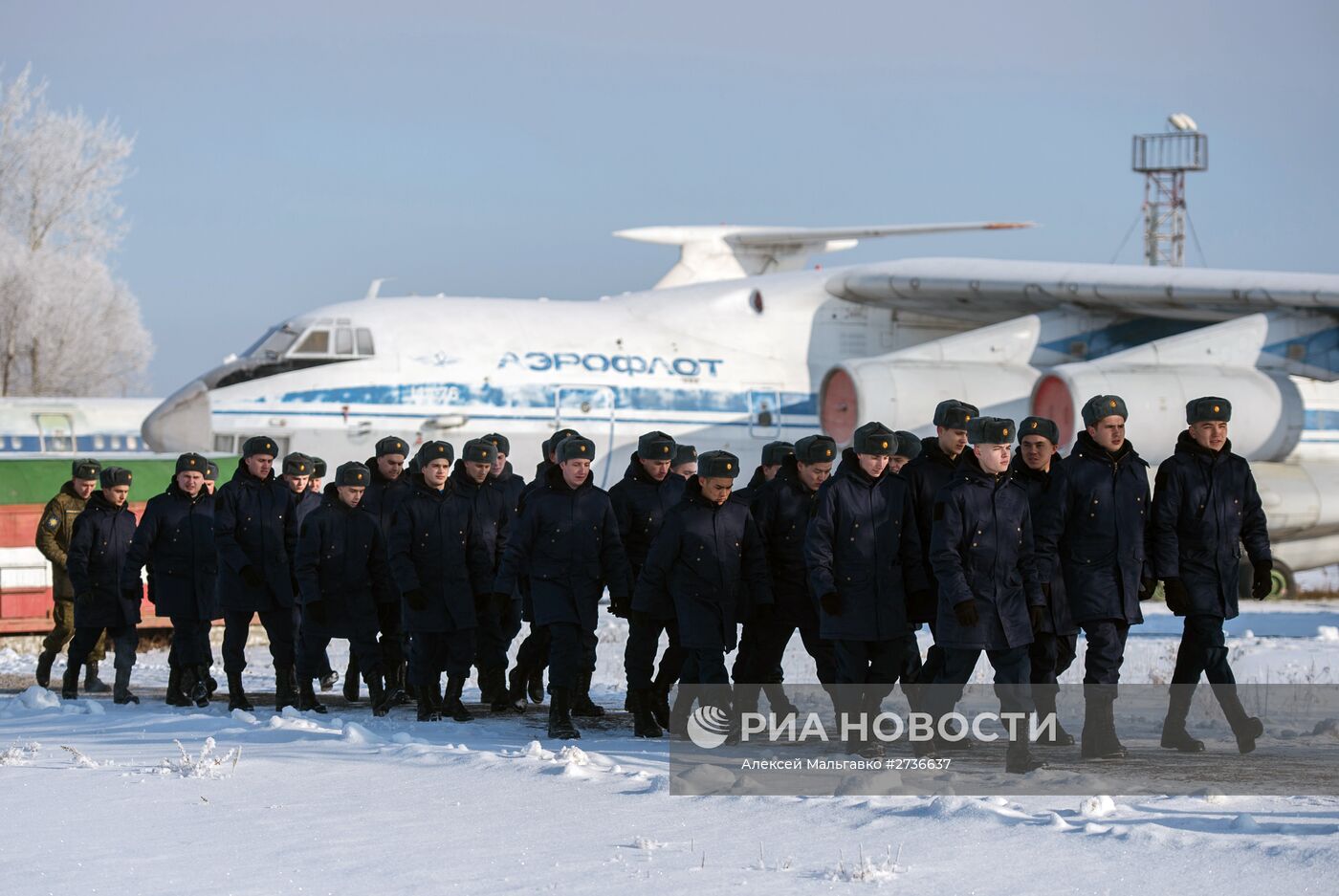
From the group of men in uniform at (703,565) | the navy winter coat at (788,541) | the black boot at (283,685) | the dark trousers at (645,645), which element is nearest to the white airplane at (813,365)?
the group of men in uniform at (703,565)

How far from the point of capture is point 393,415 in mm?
19203

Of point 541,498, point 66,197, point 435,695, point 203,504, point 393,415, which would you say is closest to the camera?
point 541,498

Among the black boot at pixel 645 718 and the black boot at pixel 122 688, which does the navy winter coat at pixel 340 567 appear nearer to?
the black boot at pixel 122 688

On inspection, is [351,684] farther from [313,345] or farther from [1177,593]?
[313,345]

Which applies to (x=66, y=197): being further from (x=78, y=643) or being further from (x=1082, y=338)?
(x=78, y=643)

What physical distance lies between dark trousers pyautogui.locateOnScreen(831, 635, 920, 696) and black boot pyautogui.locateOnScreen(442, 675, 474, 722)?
2.48 metres

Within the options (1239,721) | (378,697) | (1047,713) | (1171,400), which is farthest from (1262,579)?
(1171,400)

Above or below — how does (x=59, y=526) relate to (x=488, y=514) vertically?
below

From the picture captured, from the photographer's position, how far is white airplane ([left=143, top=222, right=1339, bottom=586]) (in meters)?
19.1

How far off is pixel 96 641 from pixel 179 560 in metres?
0.94

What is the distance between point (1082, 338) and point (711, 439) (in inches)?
174

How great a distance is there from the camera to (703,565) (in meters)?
9.15

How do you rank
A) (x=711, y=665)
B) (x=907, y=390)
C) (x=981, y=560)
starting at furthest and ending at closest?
1. (x=907, y=390)
2. (x=711, y=665)
3. (x=981, y=560)

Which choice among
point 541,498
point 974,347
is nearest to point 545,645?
point 541,498
